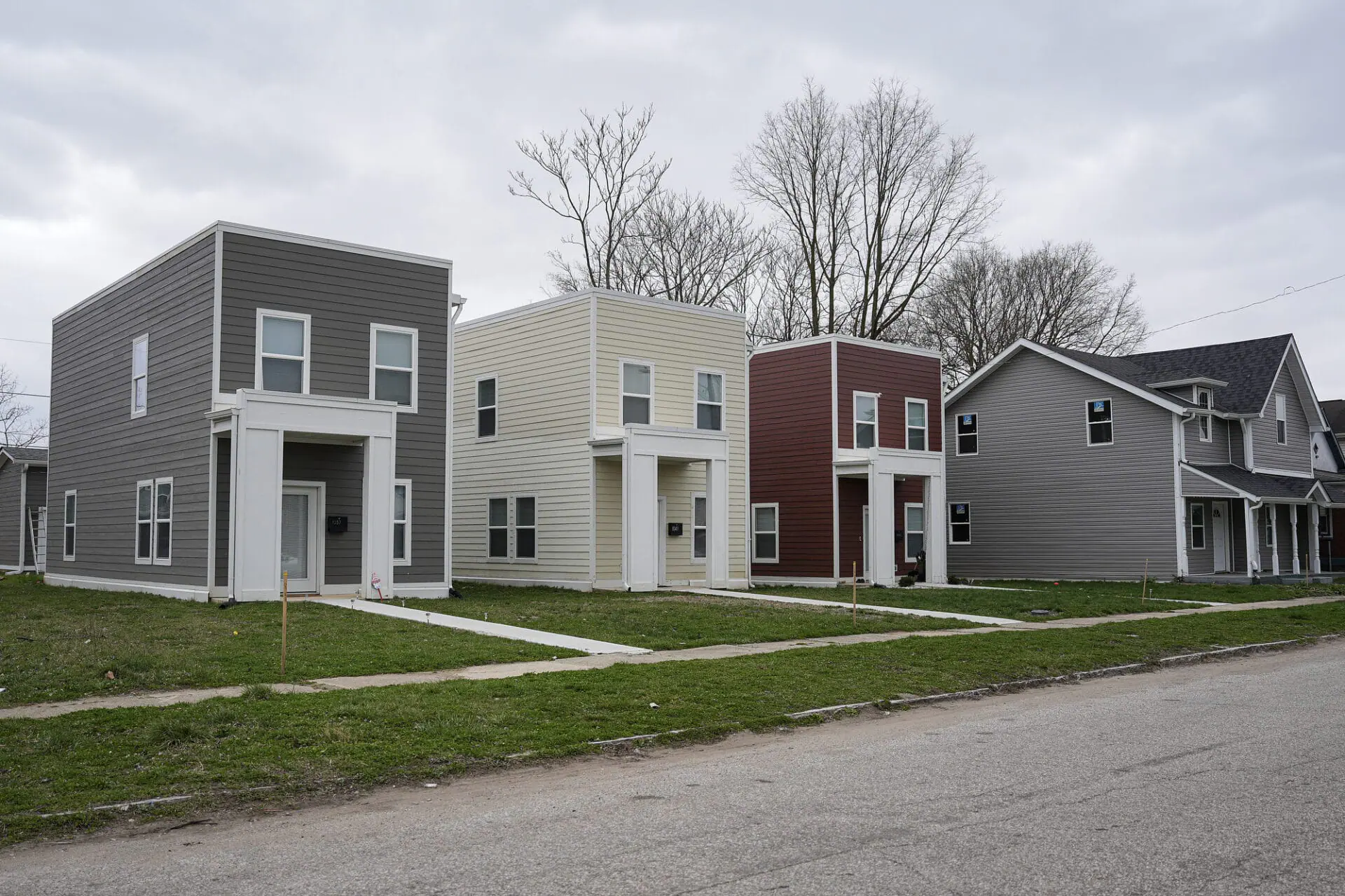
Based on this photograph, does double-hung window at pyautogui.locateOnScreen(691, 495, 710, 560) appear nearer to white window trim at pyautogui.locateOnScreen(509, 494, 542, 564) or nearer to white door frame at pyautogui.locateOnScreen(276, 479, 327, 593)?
white window trim at pyautogui.locateOnScreen(509, 494, 542, 564)

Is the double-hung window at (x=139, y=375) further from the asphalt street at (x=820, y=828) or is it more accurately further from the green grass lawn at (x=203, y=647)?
the asphalt street at (x=820, y=828)

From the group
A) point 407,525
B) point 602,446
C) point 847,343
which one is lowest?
point 407,525

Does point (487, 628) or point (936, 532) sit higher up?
point (936, 532)

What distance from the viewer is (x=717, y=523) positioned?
25.5m

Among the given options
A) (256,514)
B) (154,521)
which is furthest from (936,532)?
(154,521)

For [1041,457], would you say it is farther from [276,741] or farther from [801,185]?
[276,741]

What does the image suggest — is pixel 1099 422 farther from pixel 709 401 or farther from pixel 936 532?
pixel 709 401

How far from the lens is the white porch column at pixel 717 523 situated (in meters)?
25.3

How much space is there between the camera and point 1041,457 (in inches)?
1384

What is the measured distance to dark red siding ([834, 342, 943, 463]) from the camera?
29.1 metres

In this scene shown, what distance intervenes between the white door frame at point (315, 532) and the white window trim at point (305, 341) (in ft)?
5.71

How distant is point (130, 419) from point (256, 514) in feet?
20.5

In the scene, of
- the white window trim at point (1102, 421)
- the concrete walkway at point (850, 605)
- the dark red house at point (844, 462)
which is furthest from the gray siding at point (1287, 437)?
the concrete walkway at point (850, 605)

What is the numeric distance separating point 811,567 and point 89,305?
17.8m
